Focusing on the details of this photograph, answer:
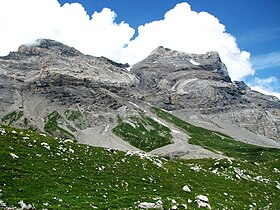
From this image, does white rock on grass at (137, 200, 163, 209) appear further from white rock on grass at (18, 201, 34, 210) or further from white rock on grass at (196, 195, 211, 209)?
white rock on grass at (18, 201, 34, 210)

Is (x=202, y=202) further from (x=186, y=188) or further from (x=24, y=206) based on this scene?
(x=24, y=206)

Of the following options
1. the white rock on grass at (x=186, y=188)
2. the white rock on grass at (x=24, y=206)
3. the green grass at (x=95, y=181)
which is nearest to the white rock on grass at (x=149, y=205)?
the green grass at (x=95, y=181)

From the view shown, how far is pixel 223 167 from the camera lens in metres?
67.4

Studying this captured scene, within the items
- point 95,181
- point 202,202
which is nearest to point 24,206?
point 95,181

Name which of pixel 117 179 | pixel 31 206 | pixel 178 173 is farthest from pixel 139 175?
pixel 31 206

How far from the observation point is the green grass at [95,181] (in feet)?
87.2

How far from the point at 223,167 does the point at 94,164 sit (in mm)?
36851

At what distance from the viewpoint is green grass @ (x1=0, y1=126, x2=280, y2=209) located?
1046 inches

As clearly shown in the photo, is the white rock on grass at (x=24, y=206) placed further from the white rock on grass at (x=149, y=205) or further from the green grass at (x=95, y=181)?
the white rock on grass at (x=149, y=205)

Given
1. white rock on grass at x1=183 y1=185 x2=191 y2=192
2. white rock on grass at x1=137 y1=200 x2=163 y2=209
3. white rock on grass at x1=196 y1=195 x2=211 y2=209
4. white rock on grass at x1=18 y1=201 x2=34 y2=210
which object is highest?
white rock on grass at x1=183 y1=185 x2=191 y2=192

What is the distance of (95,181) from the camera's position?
108ft

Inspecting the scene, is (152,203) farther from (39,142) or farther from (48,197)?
(39,142)

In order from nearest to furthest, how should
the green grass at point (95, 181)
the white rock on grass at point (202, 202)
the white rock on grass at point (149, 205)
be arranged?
1. the green grass at point (95, 181)
2. the white rock on grass at point (149, 205)
3. the white rock on grass at point (202, 202)

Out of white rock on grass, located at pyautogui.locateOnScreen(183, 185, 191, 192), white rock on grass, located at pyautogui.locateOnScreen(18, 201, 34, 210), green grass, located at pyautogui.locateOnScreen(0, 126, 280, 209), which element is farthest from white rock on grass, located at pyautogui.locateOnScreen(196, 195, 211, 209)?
white rock on grass, located at pyautogui.locateOnScreen(18, 201, 34, 210)
